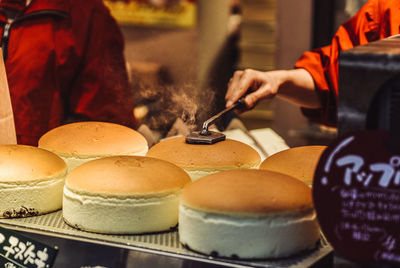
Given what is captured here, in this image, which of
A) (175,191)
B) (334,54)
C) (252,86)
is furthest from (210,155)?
(334,54)

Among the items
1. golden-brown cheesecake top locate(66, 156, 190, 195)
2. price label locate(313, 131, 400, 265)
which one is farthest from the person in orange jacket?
price label locate(313, 131, 400, 265)

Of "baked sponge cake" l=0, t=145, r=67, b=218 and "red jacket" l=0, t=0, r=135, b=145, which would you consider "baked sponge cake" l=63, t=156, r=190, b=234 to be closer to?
"baked sponge cake" l=0, t=145, r=67, b=218

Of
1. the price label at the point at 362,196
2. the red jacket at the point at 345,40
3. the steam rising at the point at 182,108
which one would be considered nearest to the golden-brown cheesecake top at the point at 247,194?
the price label at the point at 362,196

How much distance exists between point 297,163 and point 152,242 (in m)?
0.38

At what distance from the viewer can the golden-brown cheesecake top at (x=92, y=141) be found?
131cm

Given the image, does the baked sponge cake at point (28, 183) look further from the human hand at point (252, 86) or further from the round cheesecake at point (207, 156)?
the human hand at point (252, 86)

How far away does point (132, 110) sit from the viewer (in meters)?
2.25

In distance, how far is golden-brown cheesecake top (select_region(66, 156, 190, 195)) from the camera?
1044 mm

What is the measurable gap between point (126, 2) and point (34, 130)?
3181 millimetres

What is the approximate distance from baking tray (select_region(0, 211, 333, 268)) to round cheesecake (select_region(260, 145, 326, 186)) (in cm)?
15

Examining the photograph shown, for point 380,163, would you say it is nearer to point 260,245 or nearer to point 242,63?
point 260,245

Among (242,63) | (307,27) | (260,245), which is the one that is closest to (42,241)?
(260,245)

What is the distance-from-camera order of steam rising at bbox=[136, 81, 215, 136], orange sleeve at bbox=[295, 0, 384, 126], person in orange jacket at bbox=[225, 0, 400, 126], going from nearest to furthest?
steam rising at bbox=[136, 81, 215, 136] < person in orange jacket at bbox=[225, 0, 400, 126] < orange sleeve at bbox=[295, 0, 384, 126]

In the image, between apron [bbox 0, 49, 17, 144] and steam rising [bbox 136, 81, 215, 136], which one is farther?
steam rising [bbox 136, 81, 215, 136]
